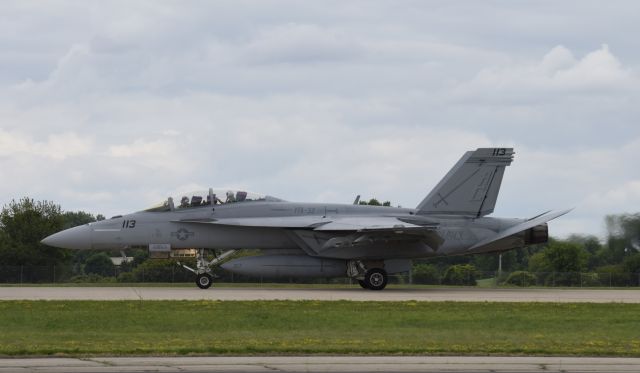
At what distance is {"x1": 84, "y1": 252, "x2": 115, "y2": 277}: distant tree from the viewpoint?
6292 cm

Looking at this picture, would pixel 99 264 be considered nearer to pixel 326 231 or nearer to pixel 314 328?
pixel 326 231

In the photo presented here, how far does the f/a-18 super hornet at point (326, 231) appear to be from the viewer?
33625 millimetres

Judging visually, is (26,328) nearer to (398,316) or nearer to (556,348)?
(398,316)

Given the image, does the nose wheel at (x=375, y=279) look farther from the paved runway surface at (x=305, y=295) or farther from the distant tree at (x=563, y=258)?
the distant tree at (x=563, y=258)

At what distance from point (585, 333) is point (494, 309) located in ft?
16.1

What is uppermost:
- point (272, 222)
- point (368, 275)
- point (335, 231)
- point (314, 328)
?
point (272, 222)

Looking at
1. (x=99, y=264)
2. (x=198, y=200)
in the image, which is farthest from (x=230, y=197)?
(x=99, y=264)

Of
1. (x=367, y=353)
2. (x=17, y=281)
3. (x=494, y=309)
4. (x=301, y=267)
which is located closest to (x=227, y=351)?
(x=367, y=353)

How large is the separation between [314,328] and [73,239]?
47.5 feet

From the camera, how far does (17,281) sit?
42.5 meters

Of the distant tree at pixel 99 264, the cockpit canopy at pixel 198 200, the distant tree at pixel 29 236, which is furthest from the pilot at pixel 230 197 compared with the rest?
the distant tree at pixel 99 264

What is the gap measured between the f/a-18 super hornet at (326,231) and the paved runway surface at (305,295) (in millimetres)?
905

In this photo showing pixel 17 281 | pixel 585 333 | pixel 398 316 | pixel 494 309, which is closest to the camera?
pixel 585 333

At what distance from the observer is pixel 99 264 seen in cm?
6906
